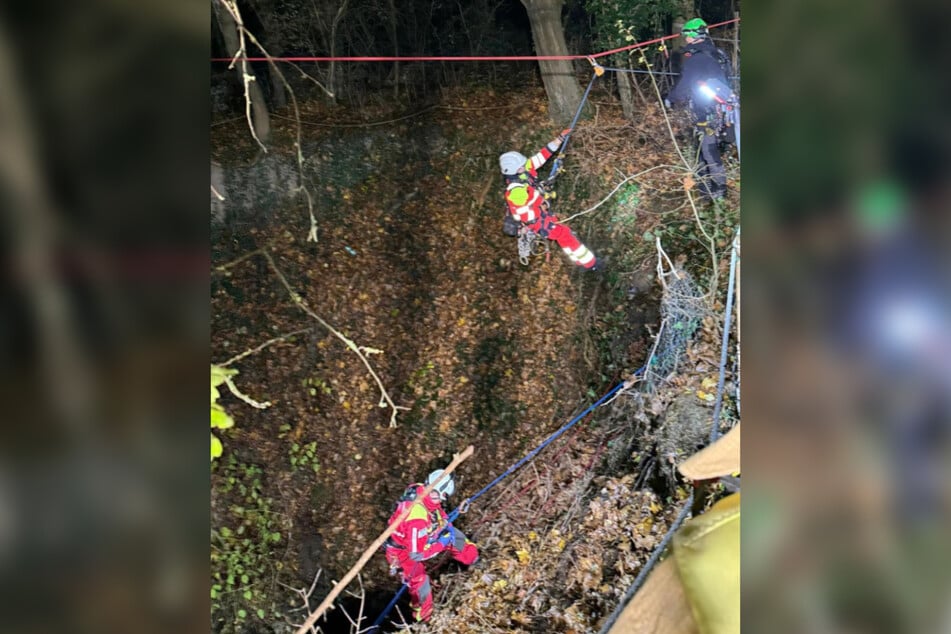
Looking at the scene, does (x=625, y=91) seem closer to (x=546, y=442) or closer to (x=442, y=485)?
(x=546, y=442)

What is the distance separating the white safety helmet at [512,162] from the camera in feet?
12.3

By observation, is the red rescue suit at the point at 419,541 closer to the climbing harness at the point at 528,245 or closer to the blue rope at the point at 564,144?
the climbing harness at the point at 528,245

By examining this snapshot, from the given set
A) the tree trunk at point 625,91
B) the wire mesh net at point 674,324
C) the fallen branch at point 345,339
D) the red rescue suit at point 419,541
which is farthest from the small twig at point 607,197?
the red rescue suit at point 419,541

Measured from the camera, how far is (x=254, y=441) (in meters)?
3.58

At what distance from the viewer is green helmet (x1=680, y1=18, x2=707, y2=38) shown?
3.47m

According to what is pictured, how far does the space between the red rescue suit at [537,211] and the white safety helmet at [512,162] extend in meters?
0.04

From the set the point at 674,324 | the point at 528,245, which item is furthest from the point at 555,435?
the point at 528,245

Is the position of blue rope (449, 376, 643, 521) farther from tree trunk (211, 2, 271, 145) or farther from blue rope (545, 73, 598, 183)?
tree trunk (211, 2, 271, 145)

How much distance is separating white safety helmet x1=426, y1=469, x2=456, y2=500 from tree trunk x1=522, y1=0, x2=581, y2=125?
2.89m

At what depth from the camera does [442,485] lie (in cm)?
352

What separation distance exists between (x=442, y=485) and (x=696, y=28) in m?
3.73

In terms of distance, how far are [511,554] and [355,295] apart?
230 centimetres
